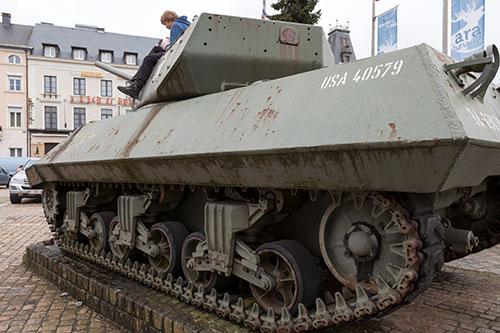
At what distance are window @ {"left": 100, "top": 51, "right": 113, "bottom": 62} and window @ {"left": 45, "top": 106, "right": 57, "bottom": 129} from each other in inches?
264

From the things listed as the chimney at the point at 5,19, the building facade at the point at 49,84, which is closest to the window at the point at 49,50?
the building facade at the point at 49,84

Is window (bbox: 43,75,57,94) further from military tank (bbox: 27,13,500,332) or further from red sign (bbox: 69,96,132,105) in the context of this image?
military tank (bbox: 27,13,500,332)

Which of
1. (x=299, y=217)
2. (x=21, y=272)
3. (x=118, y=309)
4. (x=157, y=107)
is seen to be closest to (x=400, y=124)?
(x=299, y=217)

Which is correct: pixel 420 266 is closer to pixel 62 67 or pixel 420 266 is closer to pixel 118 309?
pixel 118 309

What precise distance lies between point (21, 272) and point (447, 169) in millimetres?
7112

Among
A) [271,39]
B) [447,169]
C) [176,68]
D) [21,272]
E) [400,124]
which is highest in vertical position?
[271,39]

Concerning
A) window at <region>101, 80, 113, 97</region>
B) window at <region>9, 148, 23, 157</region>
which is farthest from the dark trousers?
window at <region>9, 148, 23, 157</region>

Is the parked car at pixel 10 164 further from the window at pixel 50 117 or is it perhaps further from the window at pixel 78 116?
the window at pixel 78 116

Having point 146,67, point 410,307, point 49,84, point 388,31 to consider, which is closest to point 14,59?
point 49,84

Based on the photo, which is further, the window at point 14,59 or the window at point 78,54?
the window at point 78,54

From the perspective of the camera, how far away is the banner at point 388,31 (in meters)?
15.2

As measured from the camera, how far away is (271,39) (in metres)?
5.18

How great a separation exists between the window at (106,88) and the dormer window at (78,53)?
306 cm

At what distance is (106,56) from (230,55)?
42.3 meters
